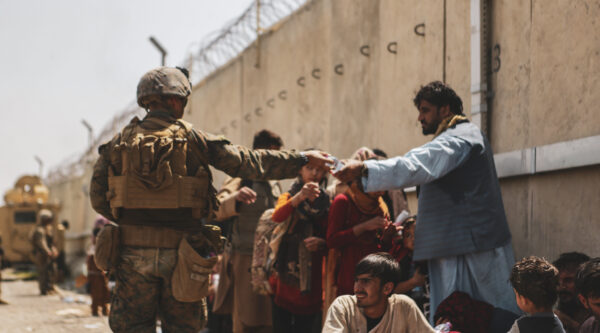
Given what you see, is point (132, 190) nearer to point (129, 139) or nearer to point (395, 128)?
point (129, 139)

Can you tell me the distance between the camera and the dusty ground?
9.30 meters

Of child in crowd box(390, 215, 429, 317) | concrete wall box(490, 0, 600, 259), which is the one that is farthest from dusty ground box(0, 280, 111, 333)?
concrete wall box(490, 0, 600, 259)

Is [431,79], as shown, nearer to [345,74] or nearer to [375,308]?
[345,74]

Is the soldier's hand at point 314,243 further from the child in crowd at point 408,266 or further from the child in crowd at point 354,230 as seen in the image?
the child in crowd at point 408,266

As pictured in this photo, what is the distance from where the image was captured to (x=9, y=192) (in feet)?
86.5

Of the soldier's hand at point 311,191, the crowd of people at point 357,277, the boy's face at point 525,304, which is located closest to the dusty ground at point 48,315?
the crowd of people at point 357,277

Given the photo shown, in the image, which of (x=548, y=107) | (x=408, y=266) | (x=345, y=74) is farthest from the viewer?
(x=345, y=74)

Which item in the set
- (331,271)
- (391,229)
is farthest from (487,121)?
(331,271)

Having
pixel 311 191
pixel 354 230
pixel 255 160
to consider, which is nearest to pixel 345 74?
pixel 311 191

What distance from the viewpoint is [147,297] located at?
398cm

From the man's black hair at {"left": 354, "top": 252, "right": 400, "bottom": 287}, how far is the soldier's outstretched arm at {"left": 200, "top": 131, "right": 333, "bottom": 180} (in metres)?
0.73

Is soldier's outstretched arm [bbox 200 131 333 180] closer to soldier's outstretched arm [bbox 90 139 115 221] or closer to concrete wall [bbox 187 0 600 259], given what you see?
soldier's outstretched arm [bbox 90 139 115 221]

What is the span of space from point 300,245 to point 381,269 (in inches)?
64.5

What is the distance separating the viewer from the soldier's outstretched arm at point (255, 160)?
13.7ft
